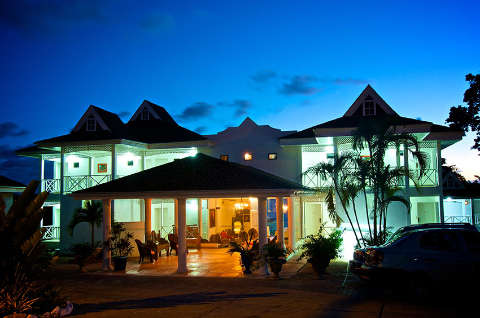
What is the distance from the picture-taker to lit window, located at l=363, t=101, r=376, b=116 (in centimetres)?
2241

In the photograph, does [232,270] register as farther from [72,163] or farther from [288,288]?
[72,163]

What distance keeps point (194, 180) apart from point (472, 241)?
337 inches

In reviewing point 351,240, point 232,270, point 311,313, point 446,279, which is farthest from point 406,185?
point 311,313

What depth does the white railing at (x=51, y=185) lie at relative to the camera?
79.6 ft

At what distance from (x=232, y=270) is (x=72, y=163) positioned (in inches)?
593

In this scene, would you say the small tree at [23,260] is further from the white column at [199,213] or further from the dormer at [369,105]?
the dormer at [369,105]

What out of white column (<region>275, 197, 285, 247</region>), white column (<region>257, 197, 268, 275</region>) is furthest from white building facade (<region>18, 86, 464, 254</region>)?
white column (<region>257, 197, 268, 275</region>)

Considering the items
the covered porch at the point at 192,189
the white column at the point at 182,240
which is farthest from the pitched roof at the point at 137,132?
the white column at the point at 182,240

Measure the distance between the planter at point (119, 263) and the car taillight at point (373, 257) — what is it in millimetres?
8825

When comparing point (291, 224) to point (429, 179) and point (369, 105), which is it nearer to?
point (429, 179)

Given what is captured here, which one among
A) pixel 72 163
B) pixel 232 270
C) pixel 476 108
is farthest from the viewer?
pixel 476 108

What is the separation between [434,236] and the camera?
989cm

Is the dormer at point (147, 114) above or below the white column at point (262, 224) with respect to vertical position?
above

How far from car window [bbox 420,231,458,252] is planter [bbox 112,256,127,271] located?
33.0 ft
